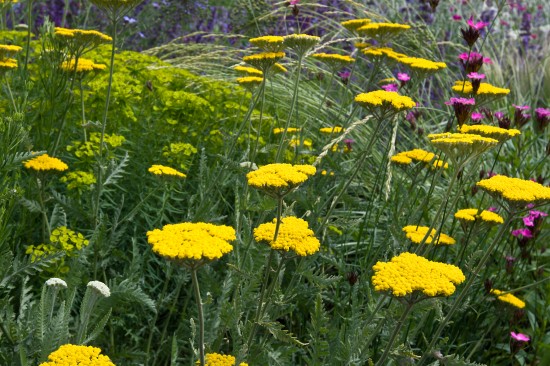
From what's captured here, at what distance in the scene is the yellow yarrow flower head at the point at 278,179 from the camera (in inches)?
57.0

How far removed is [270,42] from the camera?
2268 mm

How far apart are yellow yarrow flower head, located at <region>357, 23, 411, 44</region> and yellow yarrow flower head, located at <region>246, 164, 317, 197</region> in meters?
1.20

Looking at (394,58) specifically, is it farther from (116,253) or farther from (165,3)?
(165,3)

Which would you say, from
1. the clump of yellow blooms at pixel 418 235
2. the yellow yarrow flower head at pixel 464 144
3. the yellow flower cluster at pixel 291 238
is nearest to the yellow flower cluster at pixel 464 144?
the yellow yarrow flower head at pixel 464 144

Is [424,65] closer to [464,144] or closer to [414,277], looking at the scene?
[464,144]

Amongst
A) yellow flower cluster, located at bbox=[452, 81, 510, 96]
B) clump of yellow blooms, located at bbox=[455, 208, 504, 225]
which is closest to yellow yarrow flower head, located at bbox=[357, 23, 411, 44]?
yellow flower cluster, located at bbox=[452, 81, 510, 96]

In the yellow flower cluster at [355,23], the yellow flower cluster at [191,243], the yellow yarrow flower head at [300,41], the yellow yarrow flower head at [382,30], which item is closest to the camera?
the yellow flower cluster at [191,243]

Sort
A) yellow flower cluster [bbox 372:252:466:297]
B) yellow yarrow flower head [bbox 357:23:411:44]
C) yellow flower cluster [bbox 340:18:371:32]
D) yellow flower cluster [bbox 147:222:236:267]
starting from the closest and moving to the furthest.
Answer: yellow flower cluster [bbox 147:222:236:267] < yellow flower cluster [bbox 372:252:466:297] < yellow yarrow flower head [bbox 357:23:411:44] < yellow flower cluster [bbox 340:18:371:32]

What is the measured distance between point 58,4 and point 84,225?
2.97 meters

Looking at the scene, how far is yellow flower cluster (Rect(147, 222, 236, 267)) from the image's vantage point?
3.92 ft

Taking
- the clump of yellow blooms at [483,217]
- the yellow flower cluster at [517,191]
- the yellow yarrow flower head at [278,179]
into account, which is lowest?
the clump of yellow blooms at [483,217]

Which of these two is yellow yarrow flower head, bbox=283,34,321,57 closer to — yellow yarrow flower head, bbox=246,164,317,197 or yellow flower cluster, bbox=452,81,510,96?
yellow flower cluster, bbox=452,81,510,96

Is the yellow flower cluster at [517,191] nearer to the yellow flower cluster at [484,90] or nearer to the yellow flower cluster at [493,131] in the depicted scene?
the yellow flower cluster at [493,131]

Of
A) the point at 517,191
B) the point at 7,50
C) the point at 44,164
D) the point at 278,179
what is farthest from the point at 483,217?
the point at 7,50
